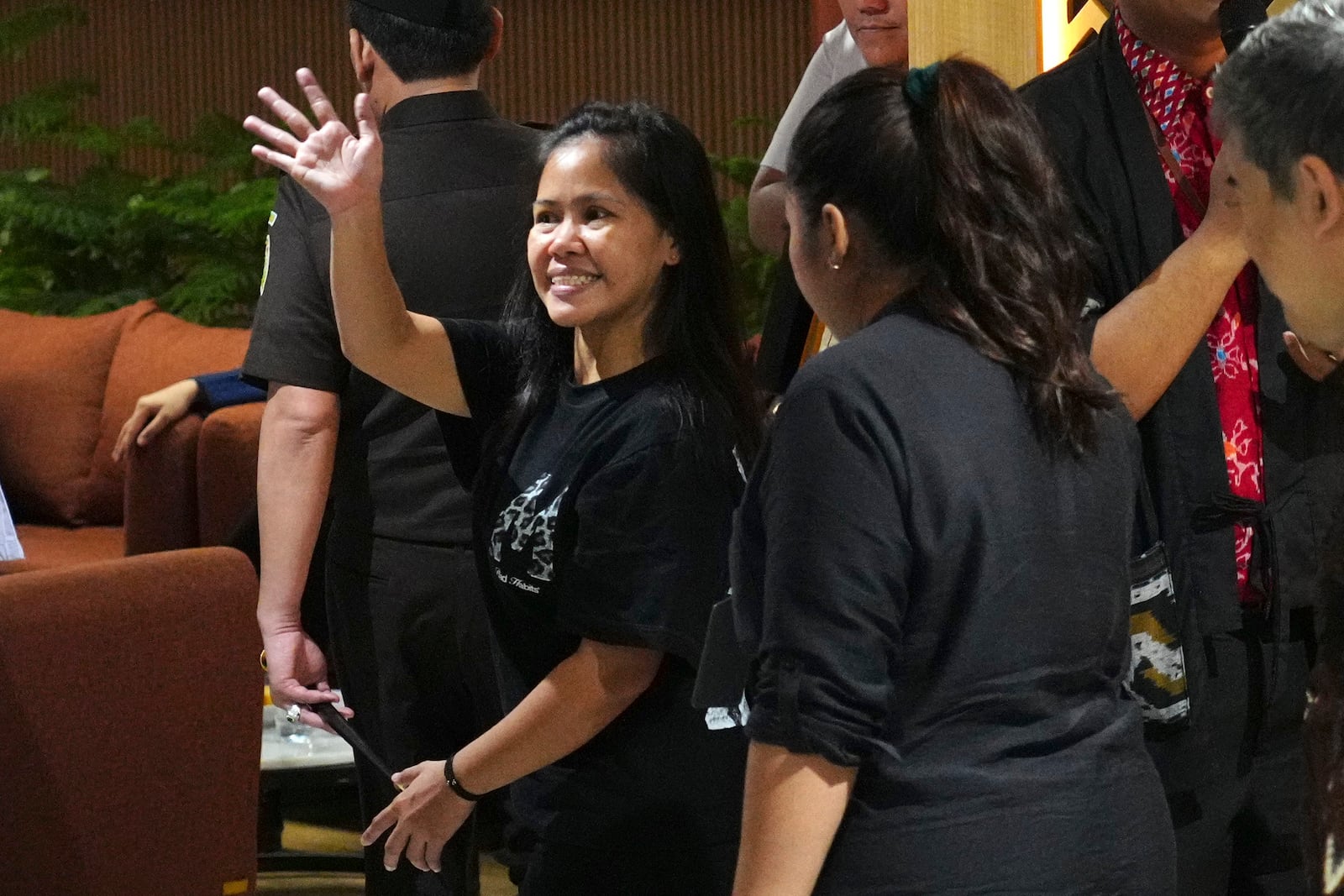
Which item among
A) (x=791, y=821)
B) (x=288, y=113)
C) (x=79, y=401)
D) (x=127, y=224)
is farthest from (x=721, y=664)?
(x=127, y=224)

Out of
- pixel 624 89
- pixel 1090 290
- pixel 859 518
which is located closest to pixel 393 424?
pixel 1090 290

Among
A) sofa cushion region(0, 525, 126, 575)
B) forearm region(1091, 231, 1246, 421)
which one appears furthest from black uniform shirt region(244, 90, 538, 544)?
sofa cushion region(0, 525, 126, 575)

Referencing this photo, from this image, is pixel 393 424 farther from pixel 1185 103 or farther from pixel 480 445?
pixel 1185 103

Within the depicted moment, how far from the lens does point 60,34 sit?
7262mm

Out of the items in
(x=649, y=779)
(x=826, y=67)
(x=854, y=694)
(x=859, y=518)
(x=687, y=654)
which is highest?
(x=826, y=67)

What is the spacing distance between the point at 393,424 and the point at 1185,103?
1.23m

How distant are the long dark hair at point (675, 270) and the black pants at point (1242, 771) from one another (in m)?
0.51

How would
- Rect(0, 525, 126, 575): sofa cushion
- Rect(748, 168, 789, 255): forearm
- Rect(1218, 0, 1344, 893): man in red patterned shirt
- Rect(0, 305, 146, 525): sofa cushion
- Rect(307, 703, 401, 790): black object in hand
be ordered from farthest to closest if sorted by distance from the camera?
Rect(0, 305, 146, 525): sofa cushion
Rect(0, 525, 126, 575): sofa cushion
Rect(748, 168, 789, 255): forearm
Rect(307, 703, 401, 790): black object in hand
Rect(1218, 0, 1344, 893): man in red patterned shirt

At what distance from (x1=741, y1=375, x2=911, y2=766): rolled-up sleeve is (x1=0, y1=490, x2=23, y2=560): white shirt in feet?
8.55

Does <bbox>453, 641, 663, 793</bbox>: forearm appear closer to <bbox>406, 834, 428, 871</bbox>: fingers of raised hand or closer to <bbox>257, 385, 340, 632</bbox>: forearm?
<bbox>406, 834, 428, 871</bbox>: fingers of raised hand

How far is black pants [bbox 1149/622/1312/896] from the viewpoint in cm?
156

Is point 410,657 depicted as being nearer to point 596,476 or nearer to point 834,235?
point 596,476

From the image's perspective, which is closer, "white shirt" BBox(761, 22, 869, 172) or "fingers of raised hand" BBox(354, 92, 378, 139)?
"fingers of raised hand" BBox(354, 92, 378, 139)

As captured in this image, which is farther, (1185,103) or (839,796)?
(1185,103)
